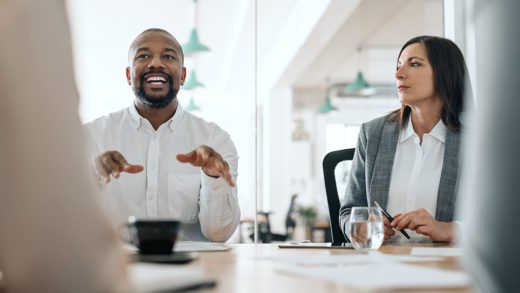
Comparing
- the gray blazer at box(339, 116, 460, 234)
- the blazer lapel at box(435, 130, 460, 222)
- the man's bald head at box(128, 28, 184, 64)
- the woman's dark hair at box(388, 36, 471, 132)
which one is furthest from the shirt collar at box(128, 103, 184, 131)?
the blazer lapel at box(435, 130, 460, 222)

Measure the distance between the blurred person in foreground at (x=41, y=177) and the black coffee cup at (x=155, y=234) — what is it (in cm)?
50

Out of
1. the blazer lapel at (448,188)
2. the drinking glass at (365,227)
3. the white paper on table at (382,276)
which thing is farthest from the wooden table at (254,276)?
the blazer lapel at (448,188)

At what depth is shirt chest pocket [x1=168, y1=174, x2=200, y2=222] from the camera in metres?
2.39

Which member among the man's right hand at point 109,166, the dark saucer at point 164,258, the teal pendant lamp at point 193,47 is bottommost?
the dark saucer at point 164,258

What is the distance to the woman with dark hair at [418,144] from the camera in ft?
7.31

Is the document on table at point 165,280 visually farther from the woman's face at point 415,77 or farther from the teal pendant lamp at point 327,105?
the teal pendant lamp at point 327,105

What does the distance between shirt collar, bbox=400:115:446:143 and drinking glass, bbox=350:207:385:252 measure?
100 centimetres

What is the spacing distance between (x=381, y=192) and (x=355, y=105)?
10.0 m

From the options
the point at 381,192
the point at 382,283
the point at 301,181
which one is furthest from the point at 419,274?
the point at 301,181

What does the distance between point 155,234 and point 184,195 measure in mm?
1377

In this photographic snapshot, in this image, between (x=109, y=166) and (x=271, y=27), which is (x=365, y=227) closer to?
(x=109, y=166)

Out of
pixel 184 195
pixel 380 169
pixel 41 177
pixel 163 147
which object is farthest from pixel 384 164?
pixel 41 177

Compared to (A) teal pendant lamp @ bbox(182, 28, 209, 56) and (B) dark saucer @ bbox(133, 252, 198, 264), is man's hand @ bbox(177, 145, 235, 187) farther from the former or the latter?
(A) teal pendant lamp @ bbox(182, 28, 209, 56)

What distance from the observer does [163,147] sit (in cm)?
255
